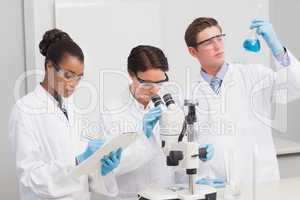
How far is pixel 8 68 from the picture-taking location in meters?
2.61

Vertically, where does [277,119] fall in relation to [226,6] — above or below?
below

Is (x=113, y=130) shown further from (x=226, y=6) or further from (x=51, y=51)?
(x=226, y=6)

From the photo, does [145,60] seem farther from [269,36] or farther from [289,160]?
[289,160]

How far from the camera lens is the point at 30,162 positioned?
180 cm

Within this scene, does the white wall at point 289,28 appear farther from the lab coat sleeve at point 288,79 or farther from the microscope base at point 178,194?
the microscope base at point 178,194

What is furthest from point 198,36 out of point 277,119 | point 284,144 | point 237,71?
point 277,119

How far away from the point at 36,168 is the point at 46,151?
104 millimetres

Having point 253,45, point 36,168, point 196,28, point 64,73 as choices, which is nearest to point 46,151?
point 36,168

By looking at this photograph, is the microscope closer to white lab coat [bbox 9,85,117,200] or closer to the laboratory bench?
white lab coat [bbox 9,85,117,200]

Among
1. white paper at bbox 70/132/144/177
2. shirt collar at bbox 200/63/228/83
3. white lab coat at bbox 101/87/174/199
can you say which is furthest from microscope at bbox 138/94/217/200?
shirt collar at bbox 200/63/228/83

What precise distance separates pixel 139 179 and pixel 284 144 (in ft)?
3.92

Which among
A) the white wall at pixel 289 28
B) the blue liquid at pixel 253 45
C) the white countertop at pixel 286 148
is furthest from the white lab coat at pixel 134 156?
the white wall at pixel 289 28

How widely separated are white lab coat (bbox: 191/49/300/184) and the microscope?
47 cm

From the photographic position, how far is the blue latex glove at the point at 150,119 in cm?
177
